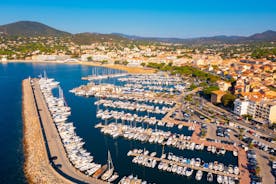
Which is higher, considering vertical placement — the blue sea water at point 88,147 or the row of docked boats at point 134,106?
the row of docked boats at point 134,106

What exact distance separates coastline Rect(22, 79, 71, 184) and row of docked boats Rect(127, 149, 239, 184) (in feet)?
25.0

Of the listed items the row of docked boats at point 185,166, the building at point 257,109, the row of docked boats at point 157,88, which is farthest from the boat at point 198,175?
the row of docked boats at point 157,88

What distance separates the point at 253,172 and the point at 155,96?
26.3m

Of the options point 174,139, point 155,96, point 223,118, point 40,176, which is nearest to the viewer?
point 40,176

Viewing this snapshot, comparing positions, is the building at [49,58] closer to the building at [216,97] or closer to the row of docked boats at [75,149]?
the row of docked boats at [75,149]

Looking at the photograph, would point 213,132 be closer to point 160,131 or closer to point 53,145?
point 160,131

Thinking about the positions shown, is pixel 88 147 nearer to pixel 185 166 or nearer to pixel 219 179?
pixel 185 166

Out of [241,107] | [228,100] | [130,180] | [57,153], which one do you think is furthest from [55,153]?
[228,100]

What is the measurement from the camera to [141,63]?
283 feet

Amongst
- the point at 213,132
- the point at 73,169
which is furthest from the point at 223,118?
the point at 73,169

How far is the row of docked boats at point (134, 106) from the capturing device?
36.5 m

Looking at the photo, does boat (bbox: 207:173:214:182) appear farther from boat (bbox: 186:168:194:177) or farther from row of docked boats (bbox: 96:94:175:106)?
row of docked boats (bbox: 96:94:175:106)

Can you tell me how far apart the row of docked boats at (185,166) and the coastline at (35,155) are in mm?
7608

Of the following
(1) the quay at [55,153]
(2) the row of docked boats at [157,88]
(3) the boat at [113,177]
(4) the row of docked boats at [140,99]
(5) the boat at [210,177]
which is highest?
(2) the row of docked boats at [157,88]
